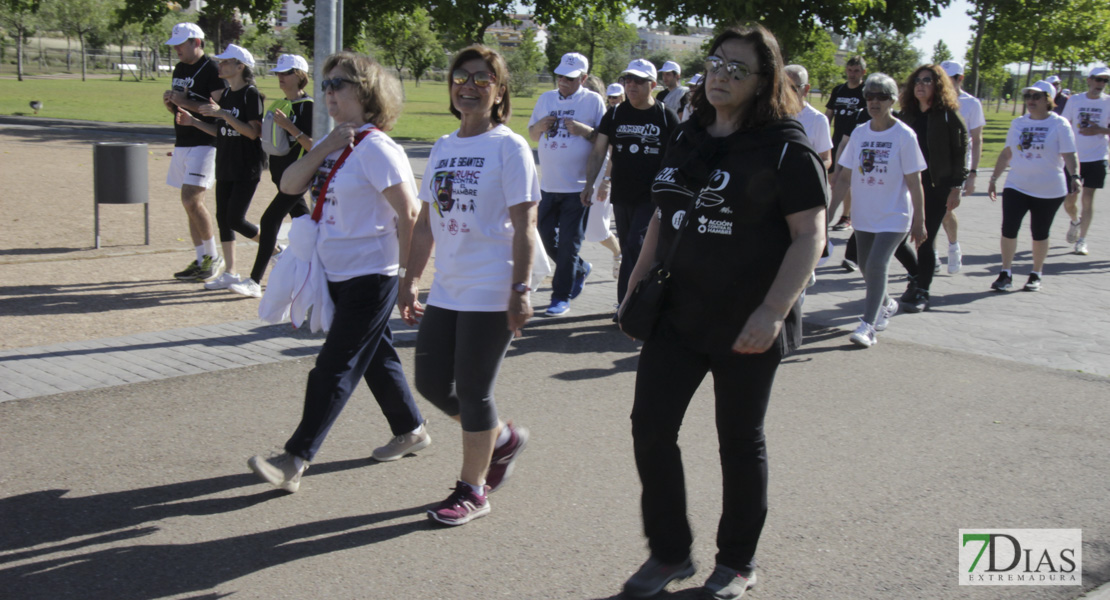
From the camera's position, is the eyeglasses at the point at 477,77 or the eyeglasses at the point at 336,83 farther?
the eyeglasses at the point at 336,83

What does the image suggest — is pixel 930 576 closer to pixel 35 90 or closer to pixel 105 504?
pixel 105 504

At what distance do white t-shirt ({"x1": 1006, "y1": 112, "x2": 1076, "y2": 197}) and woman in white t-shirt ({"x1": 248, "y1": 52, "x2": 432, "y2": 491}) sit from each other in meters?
6.86

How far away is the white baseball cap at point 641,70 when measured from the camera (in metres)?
7.20

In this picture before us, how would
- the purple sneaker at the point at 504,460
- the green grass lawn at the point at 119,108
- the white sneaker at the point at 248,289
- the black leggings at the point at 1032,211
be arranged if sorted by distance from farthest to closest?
the green grass lawn at the point at 119,108
the black leggings at the point at 1032,211
the white sneaker at the point at 248,289
the purple sneaker at the point at 504,460

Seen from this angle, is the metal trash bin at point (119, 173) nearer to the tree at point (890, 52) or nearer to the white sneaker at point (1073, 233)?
the white sneaker at point (1073, 233)

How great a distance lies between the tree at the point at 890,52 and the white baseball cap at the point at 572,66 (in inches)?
2288

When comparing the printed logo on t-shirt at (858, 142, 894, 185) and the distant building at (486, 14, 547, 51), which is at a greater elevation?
the distant building at (486, 14, 547, 51)

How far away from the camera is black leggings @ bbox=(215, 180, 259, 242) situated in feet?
26.4

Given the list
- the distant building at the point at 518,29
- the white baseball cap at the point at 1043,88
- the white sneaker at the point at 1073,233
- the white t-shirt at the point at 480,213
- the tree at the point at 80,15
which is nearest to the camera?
the white t-shirt at the point at 480,213

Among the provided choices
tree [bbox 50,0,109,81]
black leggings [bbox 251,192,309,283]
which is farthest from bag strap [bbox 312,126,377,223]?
tree [bbox 50,0,109,81]

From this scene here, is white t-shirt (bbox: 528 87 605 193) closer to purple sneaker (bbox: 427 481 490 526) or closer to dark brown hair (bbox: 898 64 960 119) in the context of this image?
dark brown hair (bbox: 898 64 960 119)

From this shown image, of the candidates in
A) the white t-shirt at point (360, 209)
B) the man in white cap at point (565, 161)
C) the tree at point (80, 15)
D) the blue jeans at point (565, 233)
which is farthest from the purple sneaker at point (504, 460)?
the tree at point (80, 15)

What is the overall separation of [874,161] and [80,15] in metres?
76.9

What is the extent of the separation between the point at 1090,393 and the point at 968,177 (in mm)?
3997
